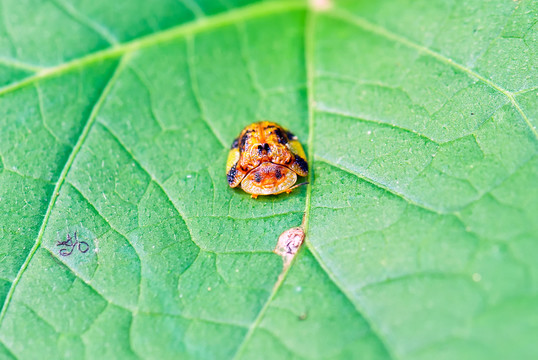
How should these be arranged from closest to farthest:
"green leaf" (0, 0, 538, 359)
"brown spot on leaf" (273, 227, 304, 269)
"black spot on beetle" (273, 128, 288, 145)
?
"green leaf" (0, 0, 538, 359)
"brown spot on leaf" (273, 227, 304, 269)
"black spot on beetle" (273, 128, 288, 145)

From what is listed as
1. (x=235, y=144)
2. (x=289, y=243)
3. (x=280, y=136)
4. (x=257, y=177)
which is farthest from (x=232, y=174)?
(x=289, y=243)

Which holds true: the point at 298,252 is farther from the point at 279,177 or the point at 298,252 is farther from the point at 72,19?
the point at 72,19

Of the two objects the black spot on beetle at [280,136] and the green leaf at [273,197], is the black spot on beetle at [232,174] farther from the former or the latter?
the black spot on beetle at [280,136]

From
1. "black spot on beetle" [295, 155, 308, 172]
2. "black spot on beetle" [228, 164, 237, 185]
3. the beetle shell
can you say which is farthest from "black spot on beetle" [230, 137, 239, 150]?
"black spot on beetle" [295, 155, 308, 172]

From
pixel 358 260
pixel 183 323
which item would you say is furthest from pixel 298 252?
pixel 183 323

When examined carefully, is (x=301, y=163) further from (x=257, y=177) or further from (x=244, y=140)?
(x=244, y=140)

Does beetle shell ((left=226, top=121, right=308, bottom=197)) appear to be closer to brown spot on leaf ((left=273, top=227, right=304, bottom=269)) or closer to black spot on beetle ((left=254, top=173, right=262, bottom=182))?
black spot on beetle ((left=254, top=173, right=262, bottom=182))
